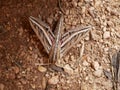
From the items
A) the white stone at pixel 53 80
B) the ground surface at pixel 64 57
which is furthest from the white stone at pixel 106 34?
the white stone at pixel 53 80

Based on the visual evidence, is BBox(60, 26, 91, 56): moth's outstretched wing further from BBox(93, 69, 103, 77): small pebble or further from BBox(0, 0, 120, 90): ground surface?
BBox(93, 69, 103, 77): small pebble

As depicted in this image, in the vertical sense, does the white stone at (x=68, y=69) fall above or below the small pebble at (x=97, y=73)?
above

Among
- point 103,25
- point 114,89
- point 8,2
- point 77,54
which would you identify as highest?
point 8,2

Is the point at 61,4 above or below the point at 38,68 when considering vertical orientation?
above

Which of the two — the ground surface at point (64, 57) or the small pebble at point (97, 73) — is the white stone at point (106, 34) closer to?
the ground surface at point (64, 57)

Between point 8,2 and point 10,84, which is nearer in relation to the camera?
point 10,84

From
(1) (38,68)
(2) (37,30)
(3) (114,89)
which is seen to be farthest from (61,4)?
(3) (114,89)

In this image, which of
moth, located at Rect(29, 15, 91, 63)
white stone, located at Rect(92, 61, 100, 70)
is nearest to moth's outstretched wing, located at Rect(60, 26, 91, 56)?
moth, located at Rect(29, 15, 91, 63)

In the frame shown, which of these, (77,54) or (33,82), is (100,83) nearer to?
(77,54)
